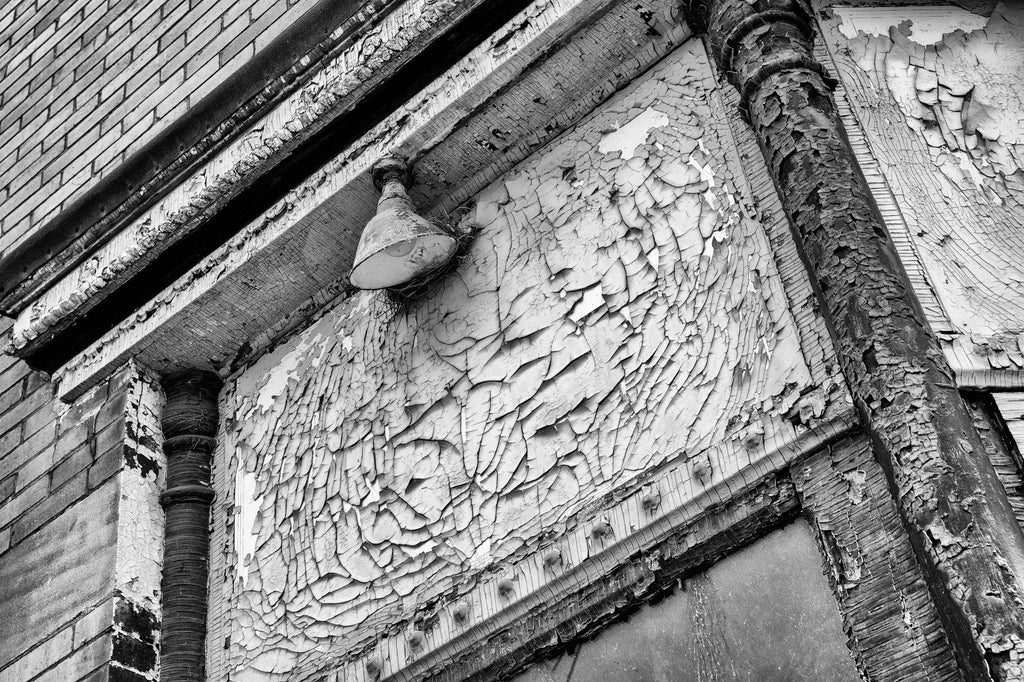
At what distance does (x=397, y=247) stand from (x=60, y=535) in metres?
1.27

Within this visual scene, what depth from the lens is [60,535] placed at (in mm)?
3254

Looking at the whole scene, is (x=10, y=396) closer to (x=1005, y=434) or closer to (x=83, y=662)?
(x=83, y=662)

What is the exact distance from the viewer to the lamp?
276cm

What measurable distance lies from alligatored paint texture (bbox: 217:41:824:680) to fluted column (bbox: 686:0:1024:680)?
0.14m

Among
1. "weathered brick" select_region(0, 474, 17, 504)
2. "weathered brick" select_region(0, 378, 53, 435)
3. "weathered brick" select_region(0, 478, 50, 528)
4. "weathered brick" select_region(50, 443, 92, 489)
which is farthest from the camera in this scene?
"weathered brick" select_region(0, 378, 53, 435)

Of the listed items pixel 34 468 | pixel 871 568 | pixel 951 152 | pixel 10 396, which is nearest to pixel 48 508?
pixel 34 468

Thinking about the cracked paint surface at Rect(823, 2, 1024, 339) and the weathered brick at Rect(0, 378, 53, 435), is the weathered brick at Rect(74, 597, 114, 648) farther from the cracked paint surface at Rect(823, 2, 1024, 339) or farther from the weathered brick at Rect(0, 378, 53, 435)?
the cracked paint surface at Rect(823, 2, 1024, 339)

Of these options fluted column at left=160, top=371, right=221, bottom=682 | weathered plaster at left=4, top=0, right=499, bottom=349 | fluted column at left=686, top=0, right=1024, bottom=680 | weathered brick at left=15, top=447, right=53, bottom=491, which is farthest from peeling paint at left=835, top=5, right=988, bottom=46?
weathered brick at left=15, top=447, right=53, bottom=491

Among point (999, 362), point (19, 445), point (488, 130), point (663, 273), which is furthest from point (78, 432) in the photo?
point (999, 362)

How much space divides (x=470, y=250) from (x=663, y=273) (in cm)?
58

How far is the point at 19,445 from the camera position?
3689 millimetres

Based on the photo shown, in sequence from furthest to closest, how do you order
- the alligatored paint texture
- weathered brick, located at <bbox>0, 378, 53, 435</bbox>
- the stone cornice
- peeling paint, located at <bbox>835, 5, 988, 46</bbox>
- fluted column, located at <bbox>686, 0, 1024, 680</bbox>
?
weathered brick, located at <bbox>0, 378, 53, 435</bbox> < the stone cornice < peeling paint, located at <bbox>835, 5, 988, 46</bbox> < the alligatored paint texture < fluted column, located at <bbox>686, 0, 1024, 680</bbox>

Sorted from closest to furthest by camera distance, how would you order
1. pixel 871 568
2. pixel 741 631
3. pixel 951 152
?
1. pixel 871 568
2. pixel 741 631
3. pixel 951 152

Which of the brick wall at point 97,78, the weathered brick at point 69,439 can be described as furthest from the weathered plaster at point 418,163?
the brick wall at point 97,78
